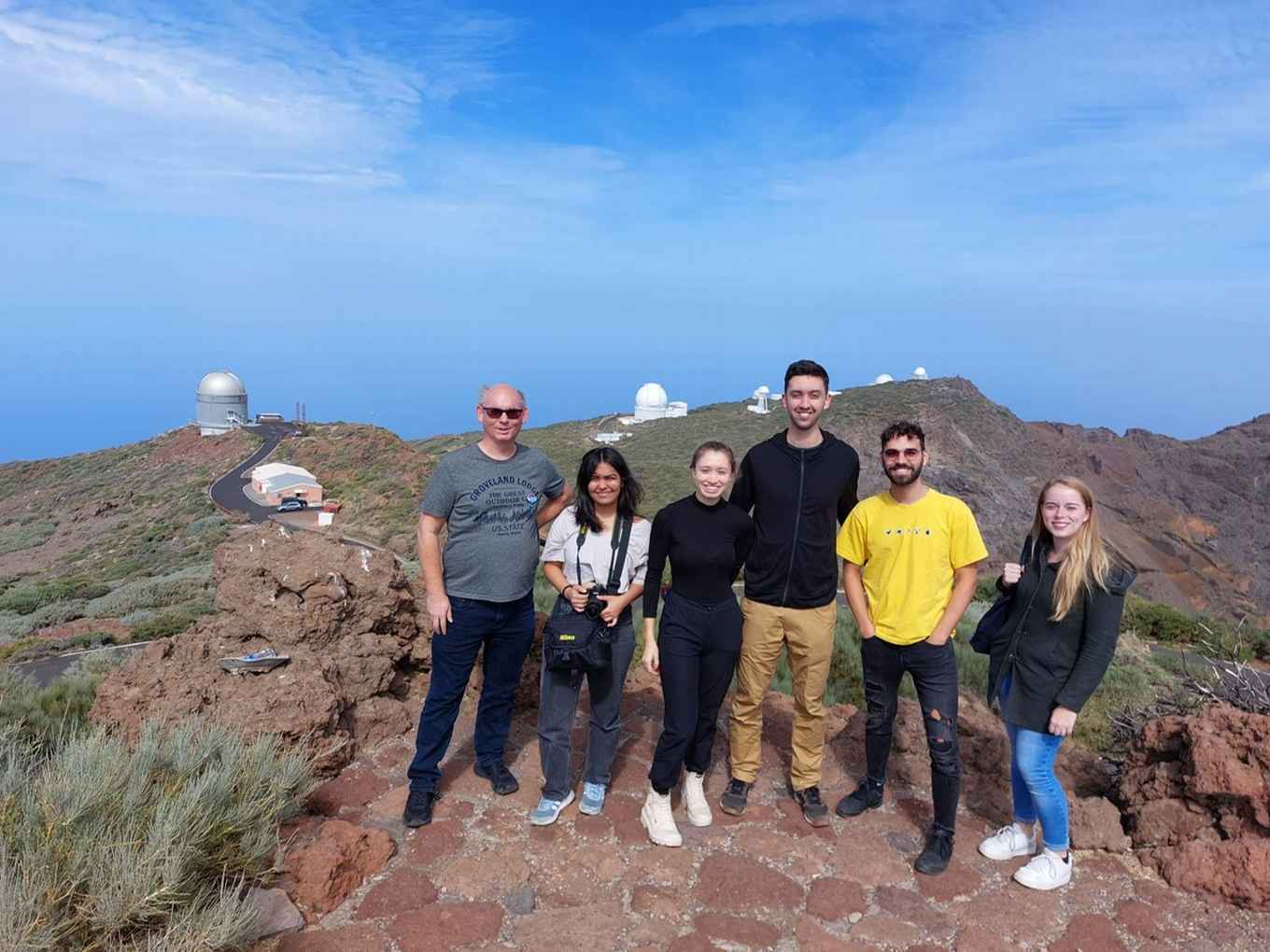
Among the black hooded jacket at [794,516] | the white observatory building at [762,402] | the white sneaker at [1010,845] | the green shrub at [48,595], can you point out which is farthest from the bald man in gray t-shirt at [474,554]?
the white observatory building at [762,402]

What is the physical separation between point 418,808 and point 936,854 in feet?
7.15

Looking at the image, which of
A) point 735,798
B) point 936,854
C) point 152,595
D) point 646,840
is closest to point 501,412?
point 646,840

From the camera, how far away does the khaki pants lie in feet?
11.7

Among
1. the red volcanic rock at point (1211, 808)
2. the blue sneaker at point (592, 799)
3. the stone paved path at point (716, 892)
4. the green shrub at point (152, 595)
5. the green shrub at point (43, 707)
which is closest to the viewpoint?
the stone paved path at point (716, 892)

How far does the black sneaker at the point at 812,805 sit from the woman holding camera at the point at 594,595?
0.91 meters

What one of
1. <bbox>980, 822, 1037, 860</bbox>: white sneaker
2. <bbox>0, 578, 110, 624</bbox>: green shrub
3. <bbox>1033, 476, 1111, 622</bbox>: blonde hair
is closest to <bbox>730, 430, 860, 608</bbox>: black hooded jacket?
<bbox>1033, 476, 1111, 622</bbox>: blonde hair

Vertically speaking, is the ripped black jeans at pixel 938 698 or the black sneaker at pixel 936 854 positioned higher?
the ripped black jeans at pixel 938 698

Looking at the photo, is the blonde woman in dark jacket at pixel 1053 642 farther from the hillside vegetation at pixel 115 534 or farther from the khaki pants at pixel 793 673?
the hillside vegetation at pixel 115 534

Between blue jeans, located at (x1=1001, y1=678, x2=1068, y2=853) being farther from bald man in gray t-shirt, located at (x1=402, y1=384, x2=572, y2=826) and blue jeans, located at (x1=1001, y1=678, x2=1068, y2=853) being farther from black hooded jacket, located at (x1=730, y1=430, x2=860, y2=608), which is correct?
bald man in gray t-shirt, located at (x1=402, y1=384, x2=572, y2=826)

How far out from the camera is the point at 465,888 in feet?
10.2

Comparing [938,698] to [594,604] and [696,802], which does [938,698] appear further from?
[594,604]

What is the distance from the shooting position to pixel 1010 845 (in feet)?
11.4

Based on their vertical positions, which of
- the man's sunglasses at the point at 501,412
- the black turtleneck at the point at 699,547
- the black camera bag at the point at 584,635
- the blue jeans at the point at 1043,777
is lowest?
the blue jeans at the point at 1043,777

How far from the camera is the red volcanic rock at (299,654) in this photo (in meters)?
3.91
